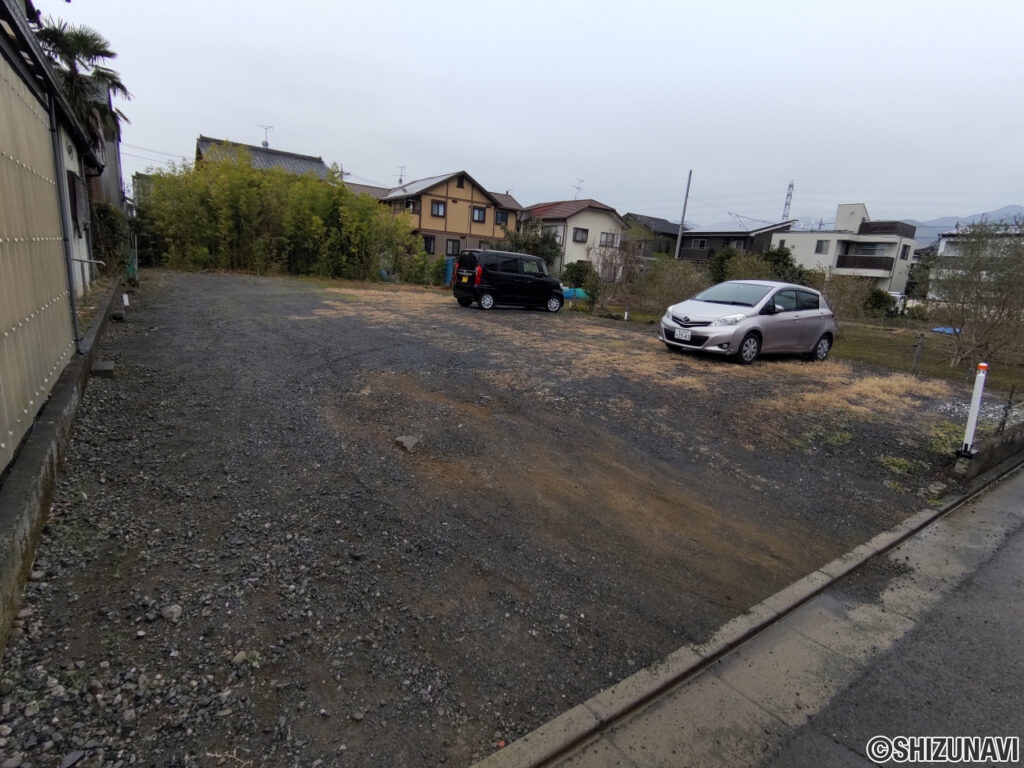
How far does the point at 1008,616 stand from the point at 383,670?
320 cm

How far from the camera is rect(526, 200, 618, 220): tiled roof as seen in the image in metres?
32.9

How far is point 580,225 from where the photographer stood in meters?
33.4

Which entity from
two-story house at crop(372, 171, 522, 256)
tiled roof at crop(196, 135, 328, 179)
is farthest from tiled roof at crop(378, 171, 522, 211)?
tiled roof at crop(196, 135, 328, 179)

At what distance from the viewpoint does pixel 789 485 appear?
13.3 ft

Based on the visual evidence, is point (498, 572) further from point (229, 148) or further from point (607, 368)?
point (229, 148)

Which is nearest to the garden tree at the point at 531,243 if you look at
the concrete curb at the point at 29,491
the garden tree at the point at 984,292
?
the garden tree at the point at 984,292

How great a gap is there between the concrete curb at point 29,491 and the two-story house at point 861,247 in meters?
38.3

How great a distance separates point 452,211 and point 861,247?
28508mm

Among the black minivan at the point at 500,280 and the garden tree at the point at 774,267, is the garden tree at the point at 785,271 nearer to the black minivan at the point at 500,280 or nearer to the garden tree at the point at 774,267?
the garden tree at the point at 774,267

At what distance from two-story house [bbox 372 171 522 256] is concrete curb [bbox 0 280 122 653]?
2768 centimetres

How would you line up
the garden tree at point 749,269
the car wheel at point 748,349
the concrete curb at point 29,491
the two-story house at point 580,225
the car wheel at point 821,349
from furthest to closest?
the two-story house at point 580,225 → the garden tree at point 749,269 → the car wheel at point 821,349 → the car wheel at point 748,349 → the concrete curb at point 29,491

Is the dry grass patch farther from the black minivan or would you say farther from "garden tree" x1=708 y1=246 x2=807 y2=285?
"garden tree" x1=708 y1=246 x2=807 y2=285

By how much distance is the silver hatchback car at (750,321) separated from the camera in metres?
7.97

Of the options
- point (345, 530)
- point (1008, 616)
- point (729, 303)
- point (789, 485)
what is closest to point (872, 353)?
point (729, 303)
